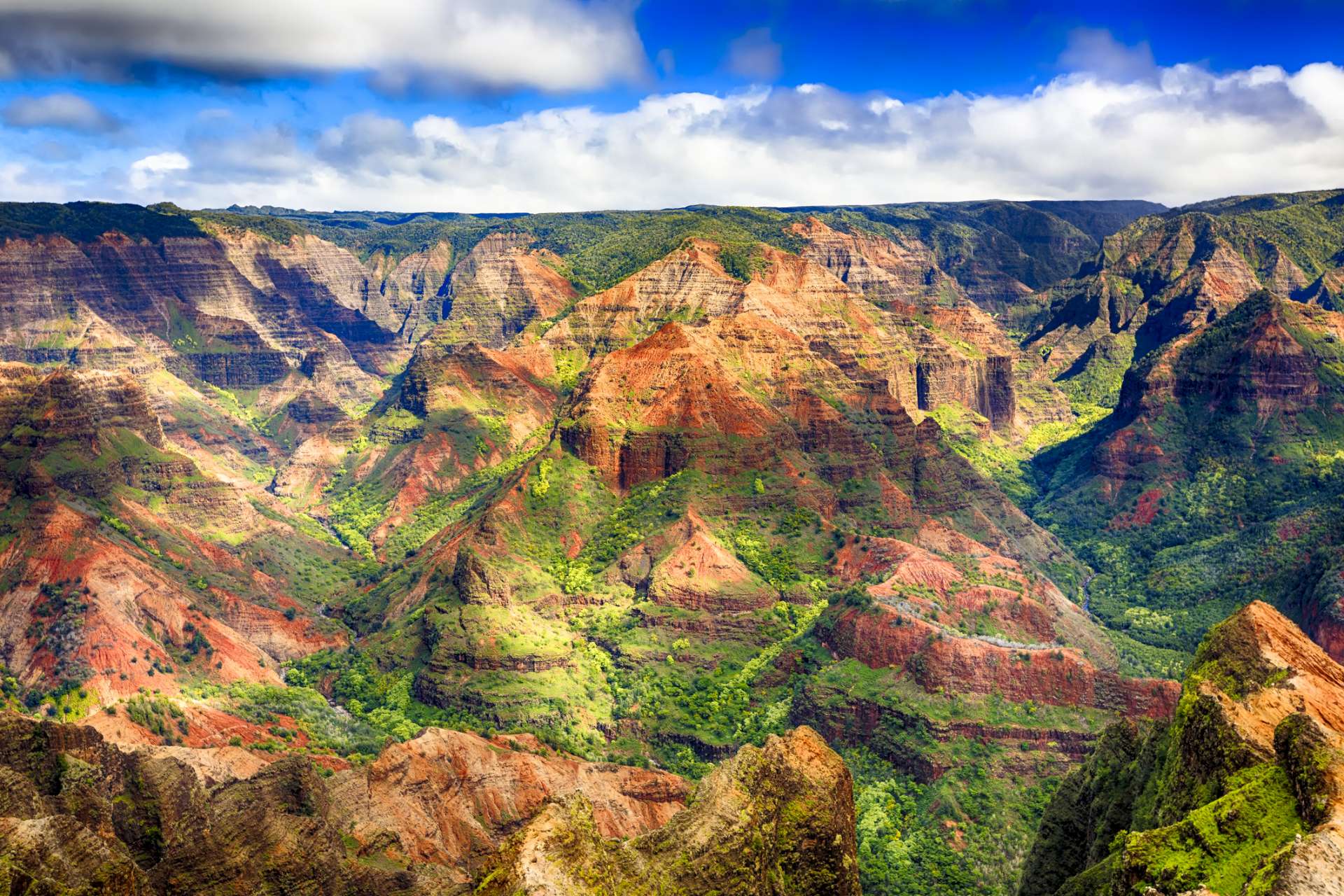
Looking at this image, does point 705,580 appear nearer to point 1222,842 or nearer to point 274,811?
point 274,811

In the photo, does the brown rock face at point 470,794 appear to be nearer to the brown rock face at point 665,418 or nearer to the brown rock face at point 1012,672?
the brown rock face at point 1012,672

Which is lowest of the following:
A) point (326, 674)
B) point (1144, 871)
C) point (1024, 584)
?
point (326, 674)

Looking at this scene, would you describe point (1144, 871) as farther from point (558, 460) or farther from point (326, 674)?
point (558, 460)

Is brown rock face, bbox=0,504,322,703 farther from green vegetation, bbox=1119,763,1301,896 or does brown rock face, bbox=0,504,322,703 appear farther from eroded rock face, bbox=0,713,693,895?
green vegetation, bbox=1119,763,1301,896

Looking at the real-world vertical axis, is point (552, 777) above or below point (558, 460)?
below

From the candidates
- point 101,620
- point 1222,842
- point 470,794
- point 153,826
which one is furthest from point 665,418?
point 1222,842

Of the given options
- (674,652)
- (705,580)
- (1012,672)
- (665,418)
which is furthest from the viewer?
(665,418)

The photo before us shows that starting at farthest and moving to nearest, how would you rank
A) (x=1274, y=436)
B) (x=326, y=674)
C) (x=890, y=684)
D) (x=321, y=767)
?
(x=1274, y=436), (x=326, y=674), (x=890, y=684), (x=321, y=767)

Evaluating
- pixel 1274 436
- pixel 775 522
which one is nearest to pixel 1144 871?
pixel 775 522
